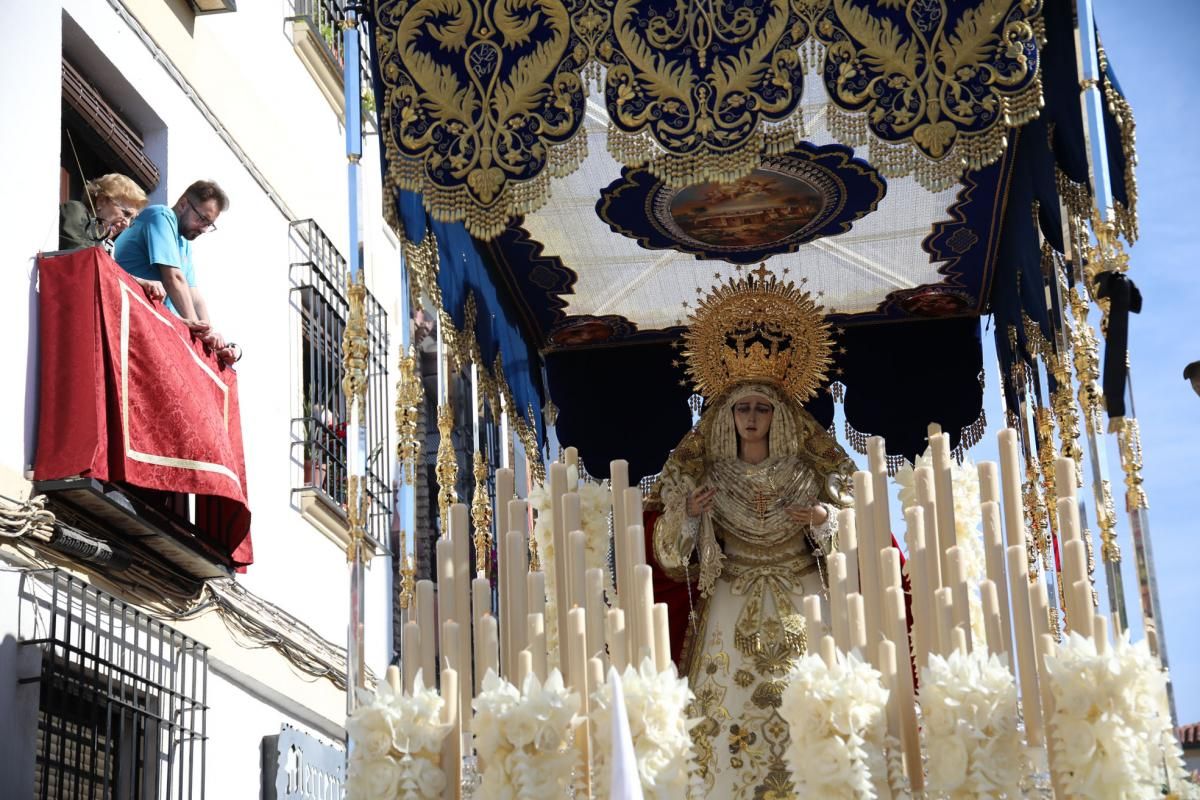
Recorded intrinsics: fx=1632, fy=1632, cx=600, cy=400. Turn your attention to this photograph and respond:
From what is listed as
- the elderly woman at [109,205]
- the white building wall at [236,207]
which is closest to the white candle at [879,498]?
the white building wall at [236,207]

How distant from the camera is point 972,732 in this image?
4.25 metres

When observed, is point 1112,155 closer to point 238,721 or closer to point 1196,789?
point 1196,789

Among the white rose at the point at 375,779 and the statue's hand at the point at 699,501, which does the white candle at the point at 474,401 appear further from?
the white rose at the point at 375,779

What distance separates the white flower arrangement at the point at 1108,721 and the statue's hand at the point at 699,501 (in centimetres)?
190

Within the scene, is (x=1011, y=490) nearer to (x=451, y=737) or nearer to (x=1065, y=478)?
(x=1065, y=478)

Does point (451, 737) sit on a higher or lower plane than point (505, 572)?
lower

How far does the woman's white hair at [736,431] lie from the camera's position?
632 centimetres

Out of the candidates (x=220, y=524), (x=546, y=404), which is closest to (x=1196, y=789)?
(x=546, y=404)

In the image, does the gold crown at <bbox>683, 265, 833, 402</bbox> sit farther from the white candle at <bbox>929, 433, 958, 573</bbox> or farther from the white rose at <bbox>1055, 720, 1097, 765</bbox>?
the white rose at <bbox>1055, 720, 1097, 765</bbox>

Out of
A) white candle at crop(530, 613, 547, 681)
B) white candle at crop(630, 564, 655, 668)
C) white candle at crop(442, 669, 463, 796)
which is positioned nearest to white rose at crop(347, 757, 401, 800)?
white candle at crop(442, 669, 463, 796)

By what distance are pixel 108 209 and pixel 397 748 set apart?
3.32 metres

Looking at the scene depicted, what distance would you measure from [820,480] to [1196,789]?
213cm

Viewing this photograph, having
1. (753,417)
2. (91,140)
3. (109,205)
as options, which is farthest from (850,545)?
(91,140)

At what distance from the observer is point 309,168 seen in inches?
376
